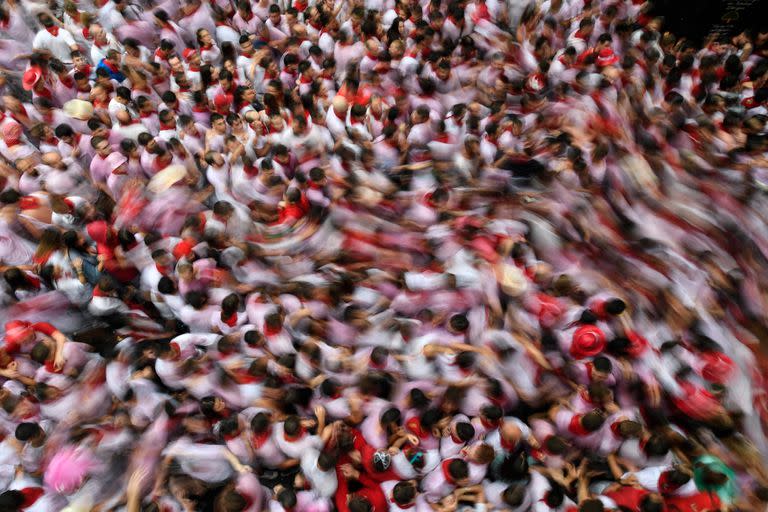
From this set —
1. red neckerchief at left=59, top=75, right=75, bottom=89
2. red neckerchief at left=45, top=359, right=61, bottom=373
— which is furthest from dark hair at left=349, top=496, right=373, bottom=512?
red neckerchief at left=59, top=75, right=75, bottom=89

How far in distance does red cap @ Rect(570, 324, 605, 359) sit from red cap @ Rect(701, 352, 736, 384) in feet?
2.08

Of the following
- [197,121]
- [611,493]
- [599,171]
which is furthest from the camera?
[197,121]

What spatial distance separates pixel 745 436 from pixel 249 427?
10.5ft

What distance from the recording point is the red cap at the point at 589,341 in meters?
3.39

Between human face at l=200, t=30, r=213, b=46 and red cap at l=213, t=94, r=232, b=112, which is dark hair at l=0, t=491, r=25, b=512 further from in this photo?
human face at l=200, t=30, r=213, b=46

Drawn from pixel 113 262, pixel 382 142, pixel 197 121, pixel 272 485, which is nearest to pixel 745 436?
pixel 272 485

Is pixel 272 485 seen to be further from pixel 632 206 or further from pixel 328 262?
pixel 632 206

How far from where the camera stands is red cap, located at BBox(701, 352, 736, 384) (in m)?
3.24

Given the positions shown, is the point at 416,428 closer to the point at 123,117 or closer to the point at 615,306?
the point at 615,306

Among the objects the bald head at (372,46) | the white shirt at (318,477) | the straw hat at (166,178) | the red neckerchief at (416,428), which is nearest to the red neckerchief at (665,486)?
the red neckerchief at (416,428)

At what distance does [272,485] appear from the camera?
134 inches

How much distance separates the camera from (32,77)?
547 centimetres

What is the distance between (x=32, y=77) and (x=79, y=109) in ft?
2.78

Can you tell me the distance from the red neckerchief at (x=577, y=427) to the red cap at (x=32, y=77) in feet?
20.1
